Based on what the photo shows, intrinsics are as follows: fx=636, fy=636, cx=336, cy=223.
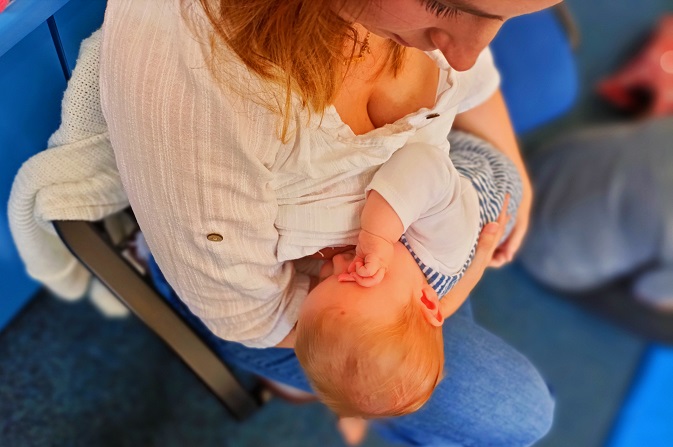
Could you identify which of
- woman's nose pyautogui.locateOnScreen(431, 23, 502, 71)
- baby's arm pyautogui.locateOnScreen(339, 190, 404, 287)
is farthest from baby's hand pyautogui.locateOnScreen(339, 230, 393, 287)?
woman's nose pyautogui.locateOnScreen(431, 23, 502, 71)

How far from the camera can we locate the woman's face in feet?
1.85

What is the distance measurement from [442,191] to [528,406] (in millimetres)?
421

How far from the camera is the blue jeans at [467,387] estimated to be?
0.95 metres

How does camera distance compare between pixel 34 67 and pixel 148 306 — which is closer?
pixel 34 67

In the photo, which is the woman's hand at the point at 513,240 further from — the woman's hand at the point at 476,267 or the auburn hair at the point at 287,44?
the auburn hair at the point at 287,44

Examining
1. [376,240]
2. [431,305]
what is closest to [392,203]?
[376,240]

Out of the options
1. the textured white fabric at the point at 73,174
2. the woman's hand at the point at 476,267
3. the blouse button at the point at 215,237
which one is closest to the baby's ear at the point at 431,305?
the woman's hand at the point at 476,267

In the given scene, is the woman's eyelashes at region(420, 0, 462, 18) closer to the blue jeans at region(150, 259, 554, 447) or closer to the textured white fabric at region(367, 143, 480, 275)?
the textured white fabric at region(367, 143, 480, 275)

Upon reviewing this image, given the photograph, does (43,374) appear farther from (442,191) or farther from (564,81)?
(564,81)

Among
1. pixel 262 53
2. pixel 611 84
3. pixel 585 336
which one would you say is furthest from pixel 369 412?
pixel 611 84

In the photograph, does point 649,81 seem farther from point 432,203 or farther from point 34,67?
point 34,67

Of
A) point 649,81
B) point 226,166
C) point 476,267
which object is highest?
point 226,166

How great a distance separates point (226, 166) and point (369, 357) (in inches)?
10.4

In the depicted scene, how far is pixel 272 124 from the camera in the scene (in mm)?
690
